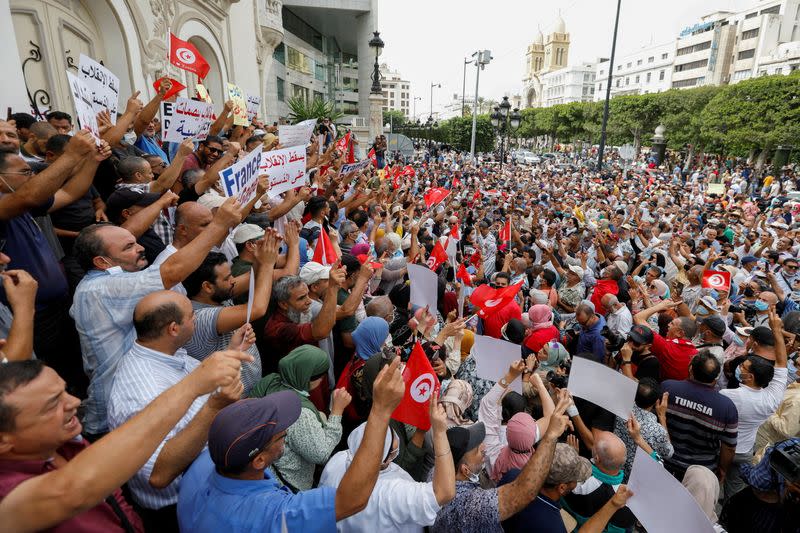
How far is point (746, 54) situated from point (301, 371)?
73.4 m

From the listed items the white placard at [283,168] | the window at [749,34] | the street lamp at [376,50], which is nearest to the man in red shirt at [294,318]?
the white placard at [283,168]

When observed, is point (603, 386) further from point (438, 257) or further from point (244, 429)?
point (438, 257)

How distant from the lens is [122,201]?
330cm

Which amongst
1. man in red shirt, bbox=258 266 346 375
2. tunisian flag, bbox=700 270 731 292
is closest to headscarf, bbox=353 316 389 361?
man in red shirt, bbox=258 266 346 375

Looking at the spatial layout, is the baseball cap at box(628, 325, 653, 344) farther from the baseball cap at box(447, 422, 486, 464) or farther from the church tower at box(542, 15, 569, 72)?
the church tower at box(542, 15, 569, 72)

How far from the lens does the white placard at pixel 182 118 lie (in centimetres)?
487

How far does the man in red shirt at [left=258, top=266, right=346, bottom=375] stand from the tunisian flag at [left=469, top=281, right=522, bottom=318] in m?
2.06

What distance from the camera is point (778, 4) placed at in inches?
1994

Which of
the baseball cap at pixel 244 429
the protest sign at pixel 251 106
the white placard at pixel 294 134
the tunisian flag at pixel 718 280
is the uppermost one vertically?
the protest sign at pixel 251 106

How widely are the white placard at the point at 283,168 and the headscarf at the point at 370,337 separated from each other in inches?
78.0

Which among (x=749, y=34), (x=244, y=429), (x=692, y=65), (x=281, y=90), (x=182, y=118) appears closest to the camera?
(x=244, y=429)

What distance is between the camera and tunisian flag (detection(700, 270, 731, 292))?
5516 mm

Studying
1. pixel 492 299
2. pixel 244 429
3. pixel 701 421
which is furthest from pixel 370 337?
pixel 701 421

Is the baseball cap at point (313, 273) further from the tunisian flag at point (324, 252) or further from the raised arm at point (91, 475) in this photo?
the raised arm at point (91, 475)
